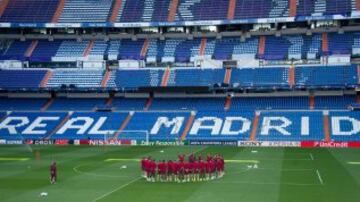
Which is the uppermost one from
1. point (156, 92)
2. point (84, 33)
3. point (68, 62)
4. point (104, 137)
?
point (84, 33)

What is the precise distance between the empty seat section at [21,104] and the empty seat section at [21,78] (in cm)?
259

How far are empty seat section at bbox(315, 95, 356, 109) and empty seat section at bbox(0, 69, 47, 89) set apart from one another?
122ft

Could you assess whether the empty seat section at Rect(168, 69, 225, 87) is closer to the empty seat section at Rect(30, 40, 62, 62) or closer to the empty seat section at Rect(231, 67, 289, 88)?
the empty seat section at Rect(231, 67, 289, 88)

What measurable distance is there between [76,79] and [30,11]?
1413cm

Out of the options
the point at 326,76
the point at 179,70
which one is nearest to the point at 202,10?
the point at 179,70

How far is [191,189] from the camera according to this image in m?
26.8

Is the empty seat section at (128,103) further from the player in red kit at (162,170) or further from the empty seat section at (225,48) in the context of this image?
the player in red kit at (162,170)

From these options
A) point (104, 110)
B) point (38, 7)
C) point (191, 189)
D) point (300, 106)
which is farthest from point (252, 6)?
point (191, 189)

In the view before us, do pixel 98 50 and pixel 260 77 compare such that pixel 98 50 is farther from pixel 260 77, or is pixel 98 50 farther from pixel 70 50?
pixel 260 77

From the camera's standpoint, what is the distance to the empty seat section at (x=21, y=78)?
67438mm

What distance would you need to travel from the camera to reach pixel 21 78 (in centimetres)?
6862

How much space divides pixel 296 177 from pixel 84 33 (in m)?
50.9

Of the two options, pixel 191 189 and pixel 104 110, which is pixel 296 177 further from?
pixel 104 110

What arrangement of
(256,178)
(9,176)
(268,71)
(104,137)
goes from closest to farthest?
(256,178), (9,176), (104,137), (268,71)
